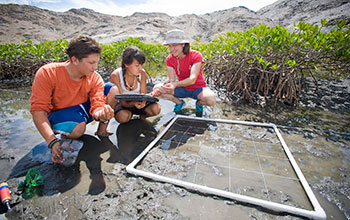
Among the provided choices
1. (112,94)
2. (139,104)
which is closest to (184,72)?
(139,104)

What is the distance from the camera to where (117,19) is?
171 ft

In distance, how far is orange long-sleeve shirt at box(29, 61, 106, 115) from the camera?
1673 millimetres

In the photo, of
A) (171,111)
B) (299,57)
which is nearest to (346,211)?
(171,111)

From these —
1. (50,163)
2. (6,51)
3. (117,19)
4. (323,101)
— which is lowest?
(50,163)

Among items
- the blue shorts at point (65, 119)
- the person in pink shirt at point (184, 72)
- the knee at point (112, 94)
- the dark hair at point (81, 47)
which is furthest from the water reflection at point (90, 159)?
the dark hair at point (81, 47)

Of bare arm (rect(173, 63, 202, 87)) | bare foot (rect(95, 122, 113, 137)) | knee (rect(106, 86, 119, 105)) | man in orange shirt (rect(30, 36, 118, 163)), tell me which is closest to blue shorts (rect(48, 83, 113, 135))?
man in orange shirt (rect(30, 36, 118, 163))

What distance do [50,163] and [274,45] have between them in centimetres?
436

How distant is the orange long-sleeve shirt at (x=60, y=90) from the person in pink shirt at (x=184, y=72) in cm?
92

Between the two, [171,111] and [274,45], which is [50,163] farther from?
[274,45]

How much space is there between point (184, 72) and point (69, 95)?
1.84 m

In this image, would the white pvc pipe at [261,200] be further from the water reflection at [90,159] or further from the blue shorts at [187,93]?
the blue shorts at [187,93]

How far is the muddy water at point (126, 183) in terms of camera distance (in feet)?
4.08

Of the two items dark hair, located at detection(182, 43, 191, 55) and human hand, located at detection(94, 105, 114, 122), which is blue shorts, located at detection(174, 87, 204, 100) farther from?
human hand, located at detection(94, 105, 114, 122)

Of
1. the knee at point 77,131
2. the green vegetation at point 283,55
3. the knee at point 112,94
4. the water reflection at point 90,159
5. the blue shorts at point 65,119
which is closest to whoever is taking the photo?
the water reflection at point 90,159
